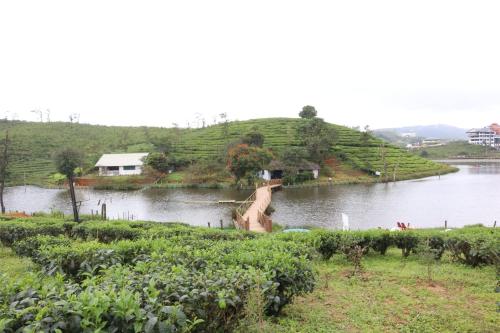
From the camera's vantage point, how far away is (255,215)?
28.6m

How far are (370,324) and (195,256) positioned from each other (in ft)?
11.0

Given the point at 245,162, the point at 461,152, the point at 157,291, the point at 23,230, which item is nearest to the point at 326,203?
the point at 245,162

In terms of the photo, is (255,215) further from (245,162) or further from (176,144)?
(176,144)

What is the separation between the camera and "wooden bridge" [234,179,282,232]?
23.8 m

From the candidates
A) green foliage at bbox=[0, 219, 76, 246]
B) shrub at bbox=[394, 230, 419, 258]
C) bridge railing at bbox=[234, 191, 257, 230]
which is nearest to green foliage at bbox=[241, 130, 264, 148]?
bridge railing at bbox=[234, 191, 257, 230]

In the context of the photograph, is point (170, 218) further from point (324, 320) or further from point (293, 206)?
point (324, 320)

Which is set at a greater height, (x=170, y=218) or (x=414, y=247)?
(x=414, y=247)

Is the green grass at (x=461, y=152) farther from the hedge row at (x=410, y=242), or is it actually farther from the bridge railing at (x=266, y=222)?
the hedge row at (x=410, y=242)

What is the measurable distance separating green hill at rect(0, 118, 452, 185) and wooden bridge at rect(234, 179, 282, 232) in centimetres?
2811

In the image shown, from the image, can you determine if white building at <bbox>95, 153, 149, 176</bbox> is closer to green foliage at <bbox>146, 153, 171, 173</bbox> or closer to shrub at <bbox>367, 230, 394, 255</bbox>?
green foliage at <bbox>146, 153, 171, 173</bbox>

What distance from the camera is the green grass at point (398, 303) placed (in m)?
6.49

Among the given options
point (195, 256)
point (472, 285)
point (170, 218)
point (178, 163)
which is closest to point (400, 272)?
point (472, 285)

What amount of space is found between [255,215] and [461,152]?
4188 inches

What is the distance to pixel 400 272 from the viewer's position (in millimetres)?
10133
